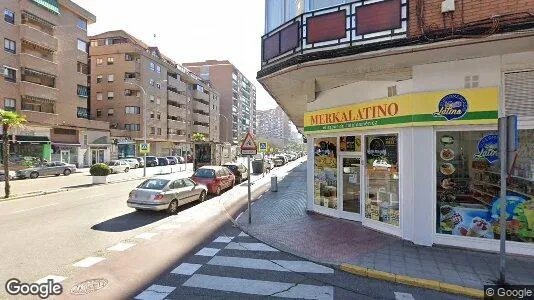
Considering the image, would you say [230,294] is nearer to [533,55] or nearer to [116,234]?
[116,234]

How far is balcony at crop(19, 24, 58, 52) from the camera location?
3209 centimetres

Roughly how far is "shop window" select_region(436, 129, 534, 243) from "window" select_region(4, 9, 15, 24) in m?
38.0

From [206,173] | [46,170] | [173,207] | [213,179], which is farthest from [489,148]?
[46,170]

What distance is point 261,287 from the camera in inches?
219

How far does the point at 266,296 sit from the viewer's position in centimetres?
524

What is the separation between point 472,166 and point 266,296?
5.62m

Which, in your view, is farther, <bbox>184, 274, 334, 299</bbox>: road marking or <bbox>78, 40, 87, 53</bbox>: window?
<bbox>78, 40, 87, 53</bbox>: window

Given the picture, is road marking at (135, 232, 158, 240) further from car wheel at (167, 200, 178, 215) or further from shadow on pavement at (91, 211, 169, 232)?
car wheel at (167, 200, 178, 215)

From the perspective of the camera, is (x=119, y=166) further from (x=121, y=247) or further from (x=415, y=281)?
(x=415, y=281)

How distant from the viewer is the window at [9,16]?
1208 inches

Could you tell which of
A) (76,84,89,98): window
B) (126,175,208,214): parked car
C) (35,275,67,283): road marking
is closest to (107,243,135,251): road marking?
(35,275,67,283): road marking

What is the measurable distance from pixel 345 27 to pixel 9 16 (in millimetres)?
35980

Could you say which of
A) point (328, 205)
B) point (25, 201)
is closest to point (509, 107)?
point (328, 205)

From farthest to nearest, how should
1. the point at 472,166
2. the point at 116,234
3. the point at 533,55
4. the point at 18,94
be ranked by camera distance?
1. the point at 18,94
2. the point at 116,234
3. the point at 472,166
4. the point at 533,55
